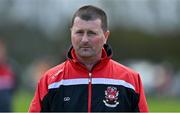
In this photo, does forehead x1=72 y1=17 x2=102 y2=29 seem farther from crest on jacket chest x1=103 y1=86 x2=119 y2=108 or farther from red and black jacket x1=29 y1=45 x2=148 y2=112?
crest on jacket chest x1=103 y1=86 x2=119 y2=108

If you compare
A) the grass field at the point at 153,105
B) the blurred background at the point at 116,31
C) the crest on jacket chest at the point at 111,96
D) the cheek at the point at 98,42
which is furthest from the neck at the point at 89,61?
the blurred background at the point at 116,31

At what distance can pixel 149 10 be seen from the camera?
5850 centimetres

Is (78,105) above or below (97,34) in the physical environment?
below

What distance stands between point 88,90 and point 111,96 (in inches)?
8.7

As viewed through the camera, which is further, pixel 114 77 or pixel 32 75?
pixel 32 75

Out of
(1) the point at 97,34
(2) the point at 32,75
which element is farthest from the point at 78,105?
(2) the point at 32,75

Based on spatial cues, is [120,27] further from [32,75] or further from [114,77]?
[114,77]

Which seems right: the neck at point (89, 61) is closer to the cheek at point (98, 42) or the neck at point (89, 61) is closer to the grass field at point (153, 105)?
the cheek at point (98, 42)

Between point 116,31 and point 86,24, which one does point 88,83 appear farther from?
point 116,31

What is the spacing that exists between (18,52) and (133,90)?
1935 inches

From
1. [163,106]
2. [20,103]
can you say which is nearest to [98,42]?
[20,103]

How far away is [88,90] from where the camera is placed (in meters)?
7.88

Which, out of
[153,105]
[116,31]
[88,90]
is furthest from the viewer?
[116,31]

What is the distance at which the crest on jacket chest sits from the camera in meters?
7.88
